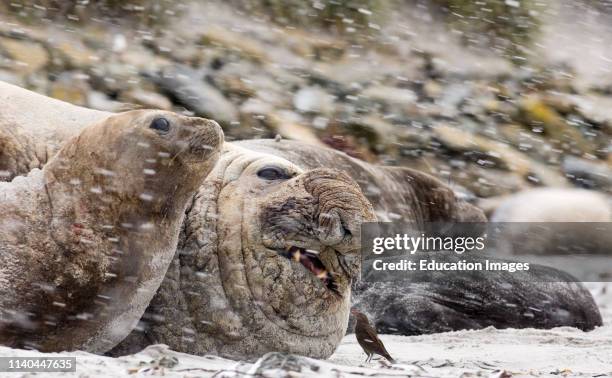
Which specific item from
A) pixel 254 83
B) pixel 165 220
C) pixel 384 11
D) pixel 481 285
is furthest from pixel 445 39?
pixel 165 220

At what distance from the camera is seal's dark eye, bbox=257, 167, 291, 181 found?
394cm

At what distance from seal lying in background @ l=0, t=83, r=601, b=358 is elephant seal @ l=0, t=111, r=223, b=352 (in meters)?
0.32

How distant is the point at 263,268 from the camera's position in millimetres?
3723

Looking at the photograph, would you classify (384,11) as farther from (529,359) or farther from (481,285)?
(529,359)

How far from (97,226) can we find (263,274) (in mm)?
741

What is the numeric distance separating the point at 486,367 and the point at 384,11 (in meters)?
7.77

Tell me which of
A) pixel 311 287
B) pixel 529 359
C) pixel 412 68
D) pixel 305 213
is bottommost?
pixel 412 68

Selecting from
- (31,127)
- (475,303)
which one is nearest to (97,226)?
(31,127)

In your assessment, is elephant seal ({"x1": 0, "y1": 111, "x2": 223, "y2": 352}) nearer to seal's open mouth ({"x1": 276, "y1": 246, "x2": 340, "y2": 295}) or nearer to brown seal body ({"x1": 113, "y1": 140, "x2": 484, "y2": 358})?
brown seal body ({"x1": 113, "y1": 140, "x2": 484, "y2": 358})

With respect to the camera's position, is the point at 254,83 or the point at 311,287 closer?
the point at 311,287

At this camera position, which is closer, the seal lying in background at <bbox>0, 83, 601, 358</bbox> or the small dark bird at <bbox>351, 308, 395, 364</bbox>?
the seal lying in background at <bbox>0, 83, 601, 358</bbox>

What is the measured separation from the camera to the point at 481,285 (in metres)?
5.73

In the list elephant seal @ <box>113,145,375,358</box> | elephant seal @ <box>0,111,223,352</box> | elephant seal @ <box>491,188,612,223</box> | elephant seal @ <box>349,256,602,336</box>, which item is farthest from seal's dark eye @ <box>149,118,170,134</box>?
elephant seal @ <box>491,188,612,223</box>

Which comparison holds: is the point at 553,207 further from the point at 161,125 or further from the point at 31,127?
the point at 161,125
